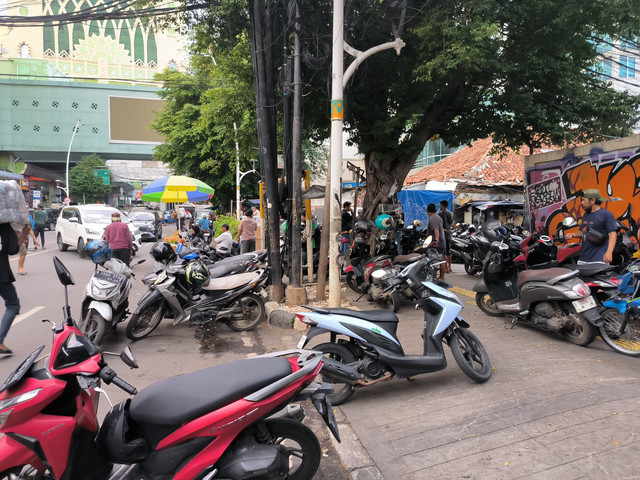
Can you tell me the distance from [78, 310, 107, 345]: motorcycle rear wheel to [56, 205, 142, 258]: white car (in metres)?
9.84

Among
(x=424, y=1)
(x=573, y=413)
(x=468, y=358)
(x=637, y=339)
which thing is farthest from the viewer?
(x=424, y=1)

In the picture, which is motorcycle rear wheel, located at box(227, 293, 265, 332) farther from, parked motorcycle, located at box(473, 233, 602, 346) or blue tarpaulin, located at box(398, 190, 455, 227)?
blue tarpaulin, located at box(398, 190, 455, 227)

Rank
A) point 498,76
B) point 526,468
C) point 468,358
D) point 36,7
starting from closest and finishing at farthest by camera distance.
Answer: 1. point 526,468
2. point 468,358
3. point 498,76
4. point 36,7

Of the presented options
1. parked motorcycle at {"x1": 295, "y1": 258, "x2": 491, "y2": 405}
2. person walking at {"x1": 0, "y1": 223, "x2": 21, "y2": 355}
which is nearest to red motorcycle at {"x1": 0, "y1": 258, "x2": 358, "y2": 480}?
parked motorcycle at {"x1": 295, "y1": 258, "x2": 491, "y2": 405}

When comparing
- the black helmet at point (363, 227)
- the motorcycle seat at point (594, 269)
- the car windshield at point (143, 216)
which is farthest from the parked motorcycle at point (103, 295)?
the car windshield at point (143, 216)

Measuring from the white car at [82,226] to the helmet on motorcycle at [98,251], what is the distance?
9.54 meters

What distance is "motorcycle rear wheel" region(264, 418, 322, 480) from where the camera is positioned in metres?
2.55

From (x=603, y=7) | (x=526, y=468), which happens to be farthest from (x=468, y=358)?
(x=603, y=7)

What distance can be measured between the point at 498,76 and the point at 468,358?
7027 millimetres

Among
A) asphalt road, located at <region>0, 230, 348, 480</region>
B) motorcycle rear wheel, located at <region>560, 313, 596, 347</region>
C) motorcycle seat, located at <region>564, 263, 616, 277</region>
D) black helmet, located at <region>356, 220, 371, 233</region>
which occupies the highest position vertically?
black helmet, located at <region>356, 220, 371, 233</region>

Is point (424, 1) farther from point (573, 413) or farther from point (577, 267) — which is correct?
point (573, 413)

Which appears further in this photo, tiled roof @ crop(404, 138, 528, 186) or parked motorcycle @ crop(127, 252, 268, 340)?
tiled roof @ crop(404, 138, 528, 186)

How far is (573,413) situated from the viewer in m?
3.54

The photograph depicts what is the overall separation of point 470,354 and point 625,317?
1766 millimetres
